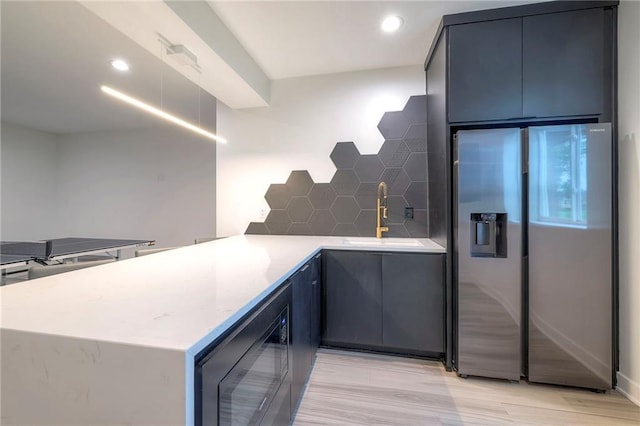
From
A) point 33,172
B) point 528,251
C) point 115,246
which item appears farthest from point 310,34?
point 33,172

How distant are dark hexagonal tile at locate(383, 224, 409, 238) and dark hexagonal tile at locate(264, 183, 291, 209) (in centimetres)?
115

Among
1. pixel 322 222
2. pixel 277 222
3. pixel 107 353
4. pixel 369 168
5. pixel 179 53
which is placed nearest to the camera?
pixel 107 353

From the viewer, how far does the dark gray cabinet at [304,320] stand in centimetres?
146

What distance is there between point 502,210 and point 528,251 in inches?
13.0

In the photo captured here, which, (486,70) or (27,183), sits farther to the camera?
(27,183)

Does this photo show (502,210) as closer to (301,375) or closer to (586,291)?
(586,291)

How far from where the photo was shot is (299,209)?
2.91 metres

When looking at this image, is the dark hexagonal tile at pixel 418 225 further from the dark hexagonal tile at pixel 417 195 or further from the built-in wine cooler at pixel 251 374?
the built-in wine cooler at pixel 251 374

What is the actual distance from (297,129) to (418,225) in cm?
166

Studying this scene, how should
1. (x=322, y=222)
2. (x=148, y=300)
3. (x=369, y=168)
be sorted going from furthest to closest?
1. (x=322, y=222)
2. (x=369, y=168)
3. (x=148, y=300)

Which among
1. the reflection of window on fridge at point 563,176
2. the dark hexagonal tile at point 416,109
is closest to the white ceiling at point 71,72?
the dark hexagonal tile at point 416,109

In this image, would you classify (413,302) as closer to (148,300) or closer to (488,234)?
(488,234)

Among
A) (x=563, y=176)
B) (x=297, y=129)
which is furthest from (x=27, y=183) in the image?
→ (x=563, y=176)

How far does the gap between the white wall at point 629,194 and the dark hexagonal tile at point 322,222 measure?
2168 mm
